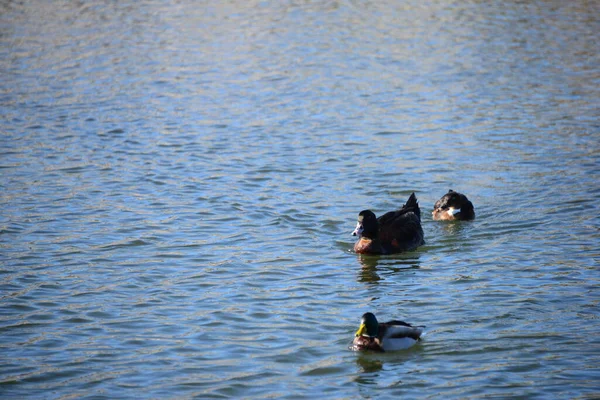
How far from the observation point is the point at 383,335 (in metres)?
10.0

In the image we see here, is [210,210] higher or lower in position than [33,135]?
lower

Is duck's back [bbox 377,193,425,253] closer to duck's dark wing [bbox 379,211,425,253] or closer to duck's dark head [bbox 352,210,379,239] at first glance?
duck's dark wing [bbox 379,211,425,253]

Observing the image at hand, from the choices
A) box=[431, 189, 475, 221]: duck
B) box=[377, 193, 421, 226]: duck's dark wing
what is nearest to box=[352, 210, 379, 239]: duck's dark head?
box=[377, 193, 421, 226]: duck's dark wing

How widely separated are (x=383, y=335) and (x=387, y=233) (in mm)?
4018

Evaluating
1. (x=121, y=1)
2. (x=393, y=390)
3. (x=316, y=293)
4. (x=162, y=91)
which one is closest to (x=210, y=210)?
(x=316, y=293)

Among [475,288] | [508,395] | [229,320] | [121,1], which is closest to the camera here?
[508,395]

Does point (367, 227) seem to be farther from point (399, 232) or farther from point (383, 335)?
point (383, 335)

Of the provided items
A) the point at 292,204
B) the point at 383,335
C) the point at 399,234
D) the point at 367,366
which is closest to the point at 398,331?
the point at 383,335

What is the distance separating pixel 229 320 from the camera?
36.7 ft

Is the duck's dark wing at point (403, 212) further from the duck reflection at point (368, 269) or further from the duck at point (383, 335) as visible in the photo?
the duck at point (383, 335)

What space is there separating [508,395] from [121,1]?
30.8 meters

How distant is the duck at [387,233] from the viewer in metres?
13.7

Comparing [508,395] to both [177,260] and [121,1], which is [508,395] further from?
[121,1]

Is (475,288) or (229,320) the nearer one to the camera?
(229,320)
